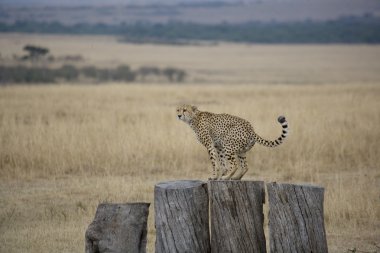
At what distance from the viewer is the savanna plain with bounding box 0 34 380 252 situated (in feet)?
30.4

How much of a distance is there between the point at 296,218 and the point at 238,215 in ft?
1.40

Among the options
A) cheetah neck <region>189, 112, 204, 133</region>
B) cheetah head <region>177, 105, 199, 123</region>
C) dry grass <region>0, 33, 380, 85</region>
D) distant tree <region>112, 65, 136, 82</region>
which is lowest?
cheetah neck <region>189, 112, 204, 133</region>

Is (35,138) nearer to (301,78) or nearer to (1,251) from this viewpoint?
(1,251)

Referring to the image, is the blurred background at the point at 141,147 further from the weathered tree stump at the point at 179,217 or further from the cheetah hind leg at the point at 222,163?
the weathered tree stump at the point at 179,217

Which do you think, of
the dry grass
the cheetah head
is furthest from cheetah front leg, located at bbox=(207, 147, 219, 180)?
the dry grass

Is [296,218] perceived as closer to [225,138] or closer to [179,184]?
[179,184]

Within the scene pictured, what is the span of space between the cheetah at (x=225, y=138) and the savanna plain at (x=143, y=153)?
103 cm

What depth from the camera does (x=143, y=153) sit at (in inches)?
530

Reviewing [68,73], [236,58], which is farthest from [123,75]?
[236,58]

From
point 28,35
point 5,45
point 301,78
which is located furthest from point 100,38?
point 301,78

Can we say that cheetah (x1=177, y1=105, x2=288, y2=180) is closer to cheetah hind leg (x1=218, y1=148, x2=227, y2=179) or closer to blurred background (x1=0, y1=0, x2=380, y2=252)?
cheetah hind leg (x1=218, y1=148, x2=227, y2=179)

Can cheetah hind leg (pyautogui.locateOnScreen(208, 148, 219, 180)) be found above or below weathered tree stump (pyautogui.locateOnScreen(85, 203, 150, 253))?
above

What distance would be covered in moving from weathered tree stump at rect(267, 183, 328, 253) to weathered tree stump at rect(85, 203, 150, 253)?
102 cm

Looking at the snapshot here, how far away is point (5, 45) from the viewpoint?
56969 millimetres
